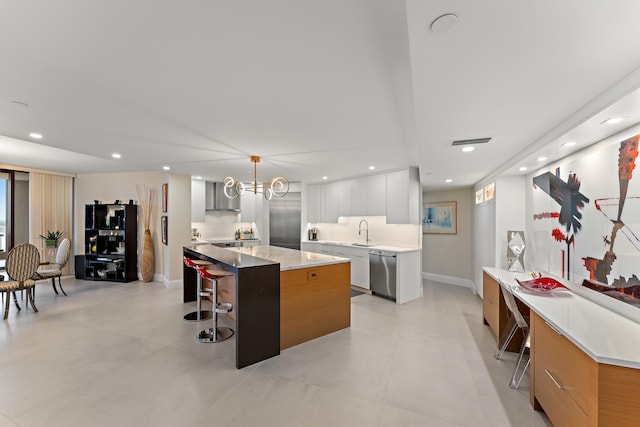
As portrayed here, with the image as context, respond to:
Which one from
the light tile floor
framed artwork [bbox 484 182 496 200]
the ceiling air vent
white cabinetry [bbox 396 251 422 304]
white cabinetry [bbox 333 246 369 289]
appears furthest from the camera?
white cabinetry [bbox 333 246 369 289]

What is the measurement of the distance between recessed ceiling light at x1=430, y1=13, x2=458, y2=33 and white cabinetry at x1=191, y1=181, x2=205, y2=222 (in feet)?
22.1

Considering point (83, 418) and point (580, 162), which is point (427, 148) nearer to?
point (580, 162)

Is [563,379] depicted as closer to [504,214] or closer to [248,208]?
[504,214]

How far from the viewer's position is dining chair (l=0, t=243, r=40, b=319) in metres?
4.04

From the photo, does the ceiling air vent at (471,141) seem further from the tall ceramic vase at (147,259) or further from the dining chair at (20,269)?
the tall ceramic vase at (147,259)

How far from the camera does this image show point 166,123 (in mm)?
2883

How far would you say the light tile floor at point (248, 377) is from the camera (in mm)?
2006

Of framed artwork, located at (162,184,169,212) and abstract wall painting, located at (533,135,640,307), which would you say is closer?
abstract wall painting, located at (533,135,640,307)

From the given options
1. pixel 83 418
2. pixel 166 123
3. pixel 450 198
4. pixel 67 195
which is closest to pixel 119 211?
pixel 67 195

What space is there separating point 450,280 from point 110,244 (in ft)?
26.6

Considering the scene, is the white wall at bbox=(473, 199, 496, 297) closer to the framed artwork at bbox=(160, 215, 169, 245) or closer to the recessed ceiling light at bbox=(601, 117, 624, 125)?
the recessed ceiling light at bbox=(601, 117, 624, 125)

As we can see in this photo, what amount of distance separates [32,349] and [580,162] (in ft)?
19.3

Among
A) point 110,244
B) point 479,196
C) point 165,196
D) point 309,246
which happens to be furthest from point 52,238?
point 479,196

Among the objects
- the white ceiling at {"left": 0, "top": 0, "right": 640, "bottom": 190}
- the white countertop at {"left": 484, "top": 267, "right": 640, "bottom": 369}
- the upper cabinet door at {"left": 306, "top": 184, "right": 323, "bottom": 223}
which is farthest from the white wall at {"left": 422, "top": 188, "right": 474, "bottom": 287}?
the white countertop at {"left": 484, "top": 267, "right": 640, "bottom": 369}
